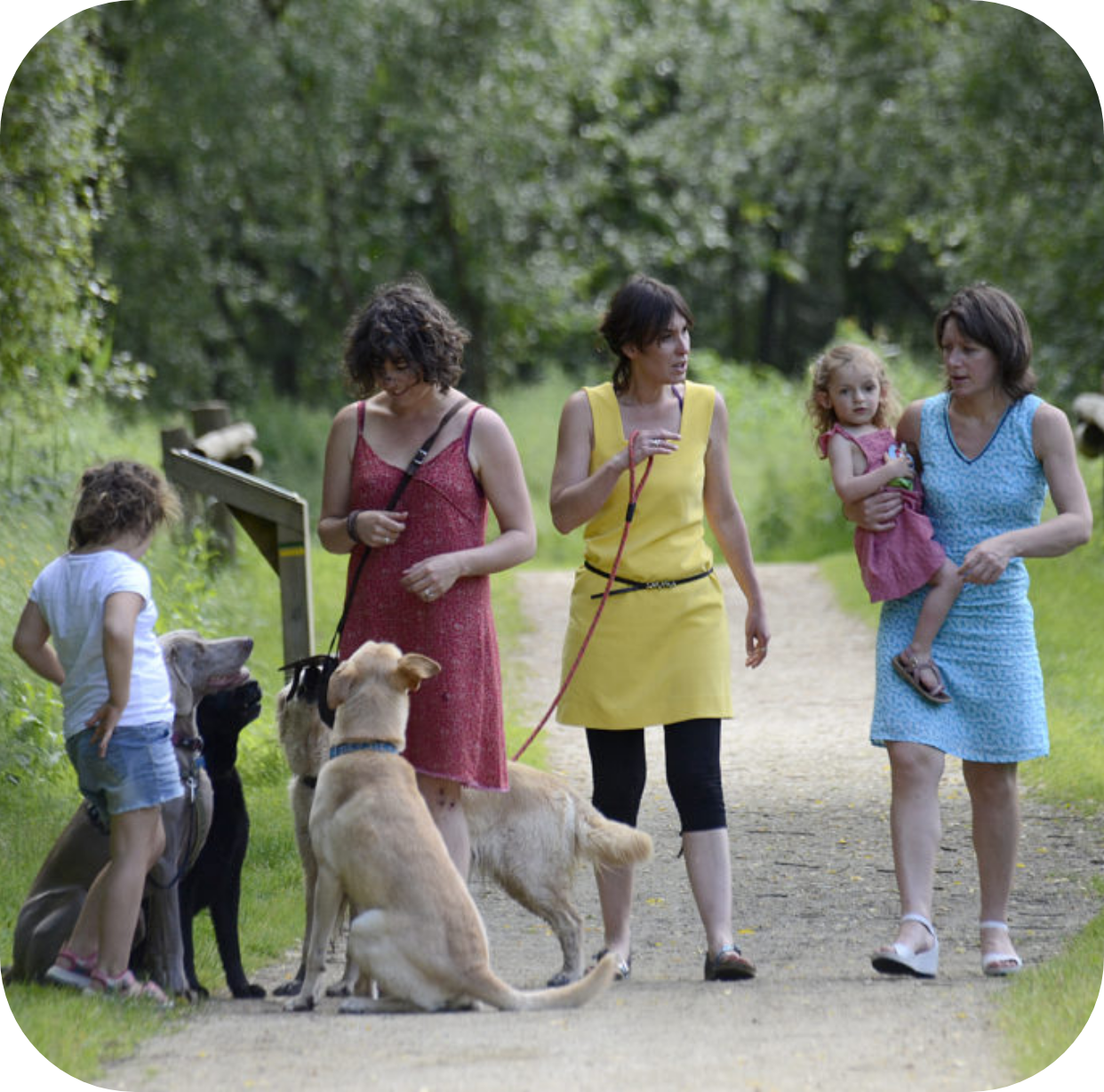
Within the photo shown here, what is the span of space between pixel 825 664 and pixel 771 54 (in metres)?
16.0

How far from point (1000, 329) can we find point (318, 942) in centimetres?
272

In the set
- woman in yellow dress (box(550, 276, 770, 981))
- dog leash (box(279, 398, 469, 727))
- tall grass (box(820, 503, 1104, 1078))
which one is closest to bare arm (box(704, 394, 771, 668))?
woman in yellow dress (box(550, 276, 770, 981))

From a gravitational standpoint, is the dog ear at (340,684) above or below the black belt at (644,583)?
below

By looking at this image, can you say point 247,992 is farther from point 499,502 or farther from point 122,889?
point 499,502

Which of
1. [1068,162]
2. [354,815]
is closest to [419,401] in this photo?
[354,815]

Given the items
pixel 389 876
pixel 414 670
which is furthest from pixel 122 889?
pixel 414 670

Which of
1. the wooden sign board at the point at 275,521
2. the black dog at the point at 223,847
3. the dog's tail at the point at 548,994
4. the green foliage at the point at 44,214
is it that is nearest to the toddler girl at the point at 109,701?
the black dog at the point at 223,847

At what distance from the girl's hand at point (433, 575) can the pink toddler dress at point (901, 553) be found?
1.23 m

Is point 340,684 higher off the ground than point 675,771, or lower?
higher

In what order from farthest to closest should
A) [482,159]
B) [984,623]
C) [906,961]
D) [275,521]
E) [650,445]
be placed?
[482,159], [275,521], [984,623], [650,445], [906,961]

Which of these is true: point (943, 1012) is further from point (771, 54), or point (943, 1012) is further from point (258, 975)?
point (771, 54)

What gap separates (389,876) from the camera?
463 cm

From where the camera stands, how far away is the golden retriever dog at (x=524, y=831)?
5.20 m

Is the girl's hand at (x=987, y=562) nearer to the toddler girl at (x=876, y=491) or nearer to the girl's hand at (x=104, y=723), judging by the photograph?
the toddler girl at (x=876, y=491)
